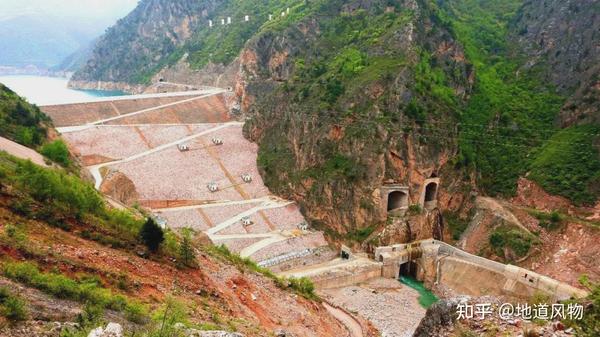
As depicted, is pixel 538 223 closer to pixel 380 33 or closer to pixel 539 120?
pixel 539 120

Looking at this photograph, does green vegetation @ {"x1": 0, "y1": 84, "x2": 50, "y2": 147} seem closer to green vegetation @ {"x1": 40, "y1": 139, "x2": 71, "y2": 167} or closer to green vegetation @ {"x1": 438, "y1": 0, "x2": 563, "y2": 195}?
green vegetation @ {"x1": 40, "y1": 139, "x2": 71, "y2": 167}

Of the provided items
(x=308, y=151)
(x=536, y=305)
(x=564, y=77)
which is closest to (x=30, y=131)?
(x=308, y=151)

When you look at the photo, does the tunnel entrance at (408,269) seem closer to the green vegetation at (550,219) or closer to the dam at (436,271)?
the dam at (436,271)

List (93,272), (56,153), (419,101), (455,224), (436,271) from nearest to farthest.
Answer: (93,272)
(56,153)
(436,271)
(455,224)
(419,101)

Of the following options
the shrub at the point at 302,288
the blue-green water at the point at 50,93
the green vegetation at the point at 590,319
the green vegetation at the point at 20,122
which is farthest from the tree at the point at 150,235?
the blue-green water at the point at 50,93

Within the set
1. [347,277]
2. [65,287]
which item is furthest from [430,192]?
[65,287]

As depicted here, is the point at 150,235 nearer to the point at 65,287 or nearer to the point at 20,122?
the point at 65,287

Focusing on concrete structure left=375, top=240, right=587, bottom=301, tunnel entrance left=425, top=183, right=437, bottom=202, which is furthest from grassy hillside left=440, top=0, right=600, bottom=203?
concrete structure left=375, top=240, right=587, bottom=301
